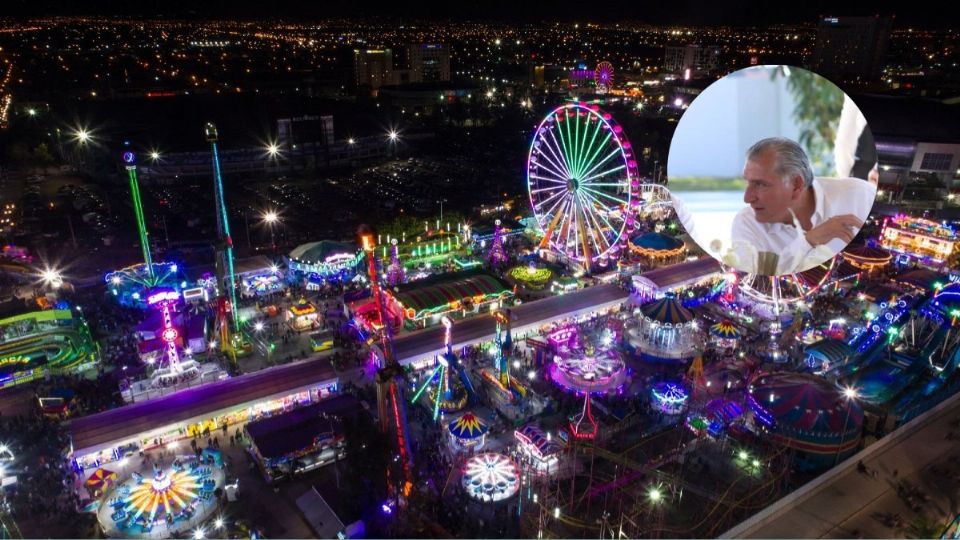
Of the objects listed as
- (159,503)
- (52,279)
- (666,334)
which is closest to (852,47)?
(666,334)

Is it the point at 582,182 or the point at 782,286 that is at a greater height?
the point at 582,182

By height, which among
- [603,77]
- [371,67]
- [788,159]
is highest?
[371,67]

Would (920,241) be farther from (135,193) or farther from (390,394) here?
(135,193)

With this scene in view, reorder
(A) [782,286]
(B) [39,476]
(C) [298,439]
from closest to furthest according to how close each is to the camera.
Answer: (B) [39,476] < (C) [298,439] < (A) [782,286]

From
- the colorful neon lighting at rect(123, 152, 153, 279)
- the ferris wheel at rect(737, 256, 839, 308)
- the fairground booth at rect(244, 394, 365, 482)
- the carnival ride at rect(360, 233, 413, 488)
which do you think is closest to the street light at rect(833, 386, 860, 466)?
the ferris wheel at rect(737, 256, 839, 308)

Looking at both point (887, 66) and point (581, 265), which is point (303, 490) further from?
point (887, 66)

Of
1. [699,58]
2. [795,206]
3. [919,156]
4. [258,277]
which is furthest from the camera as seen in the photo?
[699,58]
